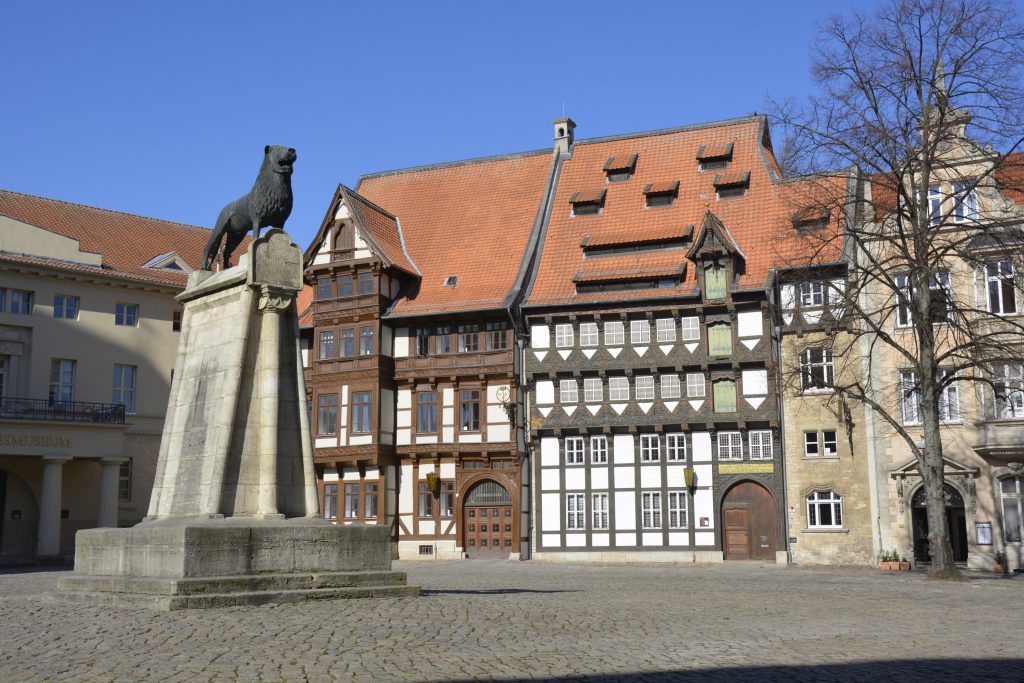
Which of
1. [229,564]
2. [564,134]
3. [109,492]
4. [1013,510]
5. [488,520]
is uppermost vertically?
[564,134]

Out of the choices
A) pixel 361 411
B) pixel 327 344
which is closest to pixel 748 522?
pixel 361 411

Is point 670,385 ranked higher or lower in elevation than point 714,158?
lower

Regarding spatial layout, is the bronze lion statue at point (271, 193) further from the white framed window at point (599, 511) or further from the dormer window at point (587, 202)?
the dormer window at point (587, 202)

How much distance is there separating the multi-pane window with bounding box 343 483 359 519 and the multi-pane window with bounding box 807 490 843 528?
666 inches

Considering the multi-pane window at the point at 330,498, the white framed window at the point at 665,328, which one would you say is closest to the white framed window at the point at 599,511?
the white framed window at the point at 665,328

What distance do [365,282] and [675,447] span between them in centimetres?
1377

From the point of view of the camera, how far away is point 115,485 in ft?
134

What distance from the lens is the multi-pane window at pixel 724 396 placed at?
37.6 metres

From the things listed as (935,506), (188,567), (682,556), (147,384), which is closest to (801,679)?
(188,567)

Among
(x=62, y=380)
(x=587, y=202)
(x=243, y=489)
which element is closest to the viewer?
(x=243, y=489)

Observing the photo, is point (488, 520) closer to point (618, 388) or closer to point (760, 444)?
point (618, 388)

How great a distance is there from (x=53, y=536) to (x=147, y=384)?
8336 mm

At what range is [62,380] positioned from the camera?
140ft

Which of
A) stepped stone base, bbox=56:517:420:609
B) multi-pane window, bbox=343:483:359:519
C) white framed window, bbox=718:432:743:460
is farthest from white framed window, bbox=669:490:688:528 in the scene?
stepped stone base, bbox=56:517:420:609
